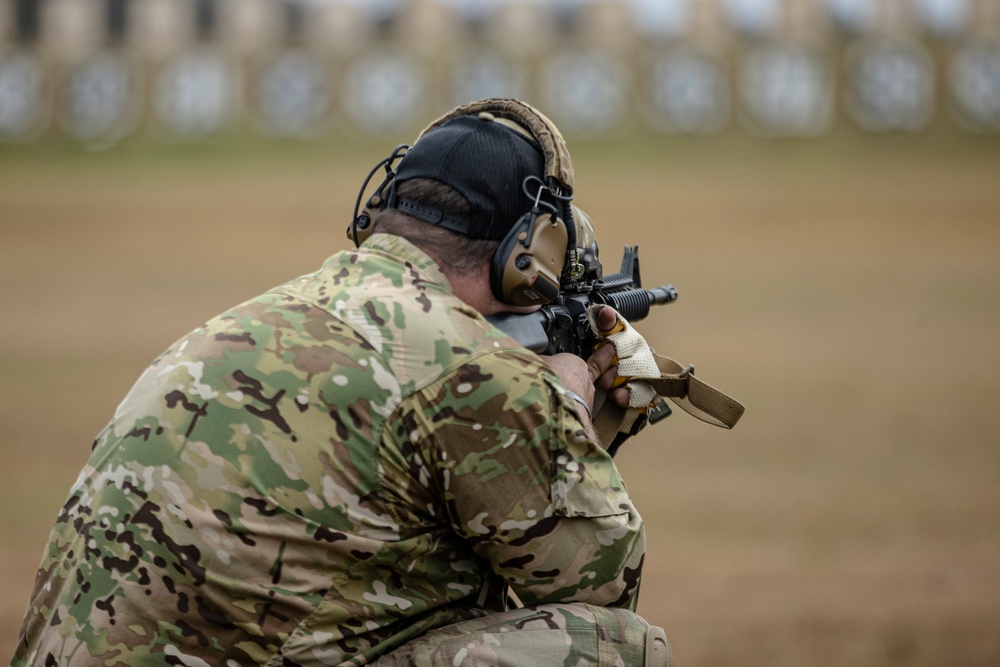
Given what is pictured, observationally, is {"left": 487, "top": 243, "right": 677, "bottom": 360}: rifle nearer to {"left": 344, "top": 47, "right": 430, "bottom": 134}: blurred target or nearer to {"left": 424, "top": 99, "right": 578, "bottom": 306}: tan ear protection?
{"left": 424, "top": 99, "right": 578, "bottom": 306}: tan ear protection

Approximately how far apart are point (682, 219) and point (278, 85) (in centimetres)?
828

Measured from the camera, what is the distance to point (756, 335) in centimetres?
1127

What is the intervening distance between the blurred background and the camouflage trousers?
6.68 feet

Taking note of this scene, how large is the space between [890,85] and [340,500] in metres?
19.9

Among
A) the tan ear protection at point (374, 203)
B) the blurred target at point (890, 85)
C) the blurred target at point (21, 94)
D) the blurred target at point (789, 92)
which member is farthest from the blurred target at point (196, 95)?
the tan ear protection at point (374, 203)

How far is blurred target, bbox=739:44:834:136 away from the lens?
19.8 meters

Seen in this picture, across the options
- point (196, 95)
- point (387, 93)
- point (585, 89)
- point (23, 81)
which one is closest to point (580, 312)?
point (585, 89)

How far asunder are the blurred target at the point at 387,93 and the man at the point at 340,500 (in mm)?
19153

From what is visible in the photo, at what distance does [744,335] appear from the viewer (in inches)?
444

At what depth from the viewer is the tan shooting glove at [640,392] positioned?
2.41 metres

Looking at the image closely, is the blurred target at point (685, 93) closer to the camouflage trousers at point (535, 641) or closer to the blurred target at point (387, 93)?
the blurred target at point (387, 93)

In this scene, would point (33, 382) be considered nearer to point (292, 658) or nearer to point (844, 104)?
point (292, 658)

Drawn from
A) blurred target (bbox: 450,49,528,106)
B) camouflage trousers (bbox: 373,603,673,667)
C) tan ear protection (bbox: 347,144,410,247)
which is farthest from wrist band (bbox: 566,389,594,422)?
blurred target (bbox: 450,49,528,106)

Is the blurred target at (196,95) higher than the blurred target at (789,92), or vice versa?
the blurred target at (789,92)
